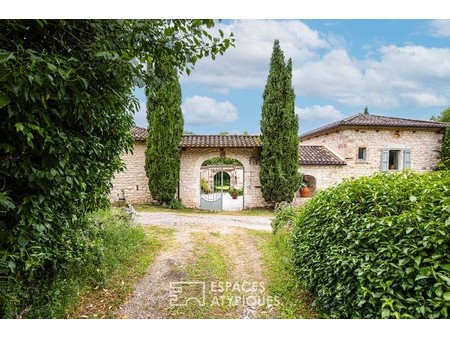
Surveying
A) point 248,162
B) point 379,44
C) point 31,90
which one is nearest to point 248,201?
point 248,162

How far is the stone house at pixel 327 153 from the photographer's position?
15.8 feet

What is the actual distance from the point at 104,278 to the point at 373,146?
5.13m

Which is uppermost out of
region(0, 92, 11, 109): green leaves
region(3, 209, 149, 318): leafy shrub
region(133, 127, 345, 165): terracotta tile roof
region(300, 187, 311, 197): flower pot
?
region(133, 127, 345, 165): terracotta tile roof

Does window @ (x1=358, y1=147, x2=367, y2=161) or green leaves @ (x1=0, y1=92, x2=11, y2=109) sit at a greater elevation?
window @ (x1=358, y1=147, x2=367, y2=161)

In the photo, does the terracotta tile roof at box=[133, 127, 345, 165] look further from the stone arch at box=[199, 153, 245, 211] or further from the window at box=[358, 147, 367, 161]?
the stone arch at box=[199, 153, 245, 211]

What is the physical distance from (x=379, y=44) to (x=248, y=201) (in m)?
7.15

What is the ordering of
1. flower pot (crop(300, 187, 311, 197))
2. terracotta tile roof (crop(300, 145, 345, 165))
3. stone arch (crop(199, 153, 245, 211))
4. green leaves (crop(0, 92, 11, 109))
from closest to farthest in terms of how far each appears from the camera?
green leaves (crop(0, 92, 11, 109)), terracotta tile roof (crop(300, 145, 345, 165)), flower pot (crop(300, 187, 311, 197)), stone arch (crop(199, 153, 245, 211))

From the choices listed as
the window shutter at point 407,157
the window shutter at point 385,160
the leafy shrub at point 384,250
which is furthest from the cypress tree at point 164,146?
the leafy shrub at point 384,250

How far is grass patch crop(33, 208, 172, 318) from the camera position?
2281mm

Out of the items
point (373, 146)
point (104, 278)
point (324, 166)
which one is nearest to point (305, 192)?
point (324, 166)

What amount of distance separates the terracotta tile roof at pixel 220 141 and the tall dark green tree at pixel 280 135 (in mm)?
627
